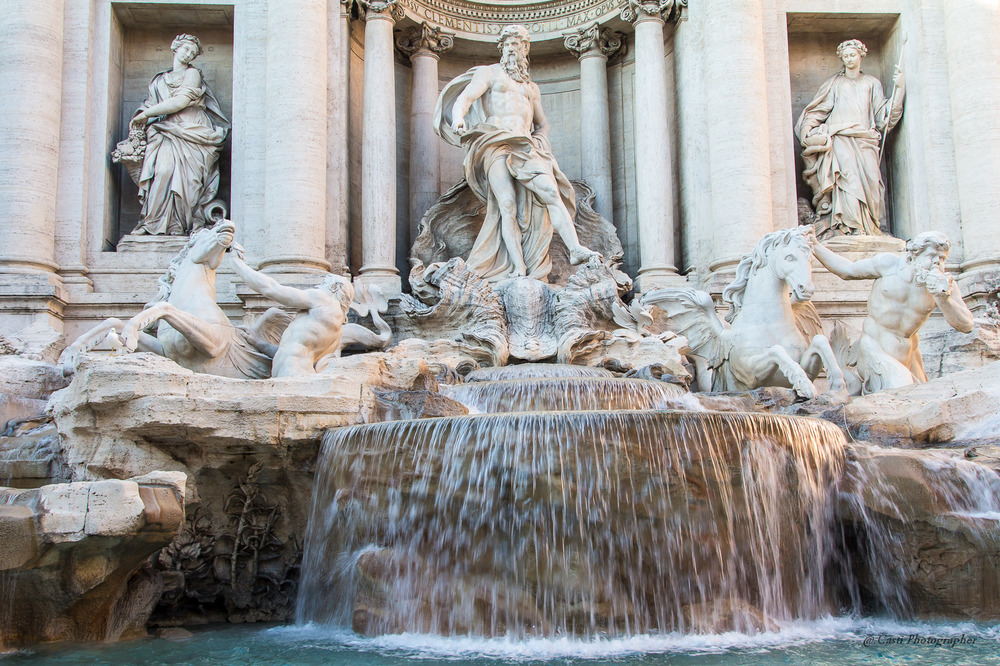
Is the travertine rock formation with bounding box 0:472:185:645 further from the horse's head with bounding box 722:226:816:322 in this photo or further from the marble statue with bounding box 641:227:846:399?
the horse's head with bounding box 722:226:816:322

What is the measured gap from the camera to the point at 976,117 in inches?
479

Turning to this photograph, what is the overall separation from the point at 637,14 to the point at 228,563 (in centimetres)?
950

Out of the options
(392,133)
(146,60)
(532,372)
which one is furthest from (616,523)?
(146,60)

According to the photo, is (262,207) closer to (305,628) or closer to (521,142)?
(521,142)

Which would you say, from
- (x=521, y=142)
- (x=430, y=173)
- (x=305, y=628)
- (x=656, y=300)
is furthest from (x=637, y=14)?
(x=305, y=628)

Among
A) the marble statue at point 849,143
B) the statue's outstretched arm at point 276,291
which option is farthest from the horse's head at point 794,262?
the statue's outstretched arm at point 276,291

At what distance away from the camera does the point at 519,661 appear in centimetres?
502

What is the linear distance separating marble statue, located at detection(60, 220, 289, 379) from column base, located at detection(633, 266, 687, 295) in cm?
512

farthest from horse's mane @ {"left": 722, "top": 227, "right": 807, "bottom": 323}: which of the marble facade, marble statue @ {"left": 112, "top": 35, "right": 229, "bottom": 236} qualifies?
marble statue @ {"left": 112, "top": 35, "right": 229, "bottom": 236}

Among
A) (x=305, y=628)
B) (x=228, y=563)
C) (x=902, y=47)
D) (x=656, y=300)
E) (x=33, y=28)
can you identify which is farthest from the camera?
(x=902, y=47)

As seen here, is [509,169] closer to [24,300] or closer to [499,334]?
[499,334]

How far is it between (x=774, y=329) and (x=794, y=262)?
0.67 m

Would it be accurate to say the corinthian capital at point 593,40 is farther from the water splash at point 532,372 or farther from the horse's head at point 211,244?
the horse's head at point 211,244

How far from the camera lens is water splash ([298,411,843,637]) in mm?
5543
